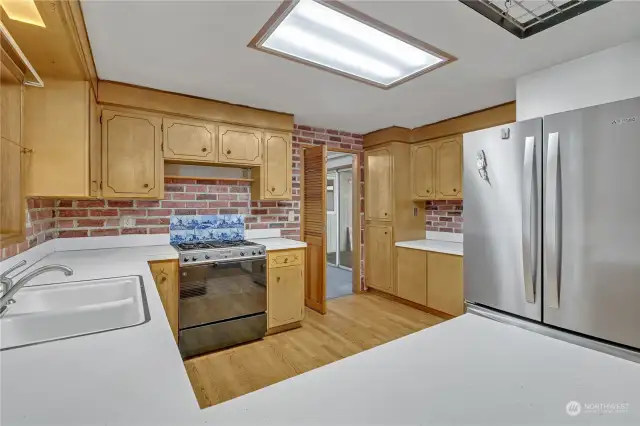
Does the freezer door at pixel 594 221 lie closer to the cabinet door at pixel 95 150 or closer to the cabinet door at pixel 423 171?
the cabinet door at pixel 423 171

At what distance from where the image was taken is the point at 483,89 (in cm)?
263

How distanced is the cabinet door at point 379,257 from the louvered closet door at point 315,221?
38.1 inches

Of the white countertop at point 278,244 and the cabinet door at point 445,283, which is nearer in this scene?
the white countertop at point 278,244

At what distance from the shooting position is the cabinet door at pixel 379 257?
408cm

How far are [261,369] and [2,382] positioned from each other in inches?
75.5

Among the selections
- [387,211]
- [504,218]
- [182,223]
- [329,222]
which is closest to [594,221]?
[504,218]

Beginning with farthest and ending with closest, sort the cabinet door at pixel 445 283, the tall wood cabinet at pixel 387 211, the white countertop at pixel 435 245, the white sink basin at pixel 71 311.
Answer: the tall wood cabinet at pixel 387 211
the white countertop at pixel 435 245
the cabinet door at pixel 445 283
the white sink basin at pixel 71 311

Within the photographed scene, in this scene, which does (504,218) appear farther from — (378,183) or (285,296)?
(378,183)

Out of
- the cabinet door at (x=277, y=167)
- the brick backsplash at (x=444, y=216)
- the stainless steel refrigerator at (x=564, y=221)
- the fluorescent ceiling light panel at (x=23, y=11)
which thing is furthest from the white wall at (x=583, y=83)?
the fluorescent ceiling light panel at (x=23, y=11)

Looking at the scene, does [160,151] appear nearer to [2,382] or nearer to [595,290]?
[2,382]

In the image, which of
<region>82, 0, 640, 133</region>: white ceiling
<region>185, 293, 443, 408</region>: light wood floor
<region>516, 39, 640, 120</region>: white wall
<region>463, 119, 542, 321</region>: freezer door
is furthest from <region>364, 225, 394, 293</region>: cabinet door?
<region>516, 39, 640, 120</region>: white wall

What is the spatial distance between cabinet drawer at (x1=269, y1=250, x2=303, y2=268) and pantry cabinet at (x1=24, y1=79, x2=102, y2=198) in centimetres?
157

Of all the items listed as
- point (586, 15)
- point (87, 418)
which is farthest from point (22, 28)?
point (586, 15)

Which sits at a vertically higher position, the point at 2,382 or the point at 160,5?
the point at 160,5
